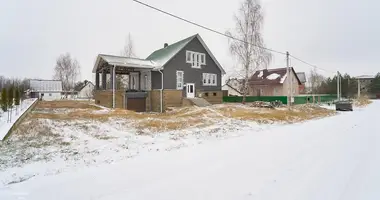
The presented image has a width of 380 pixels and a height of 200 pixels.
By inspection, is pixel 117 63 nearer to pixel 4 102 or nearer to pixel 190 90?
pixel 4 102

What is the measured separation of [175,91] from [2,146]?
1600cm

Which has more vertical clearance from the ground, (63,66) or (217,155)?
(63,66)

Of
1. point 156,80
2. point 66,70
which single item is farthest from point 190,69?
point 66,70

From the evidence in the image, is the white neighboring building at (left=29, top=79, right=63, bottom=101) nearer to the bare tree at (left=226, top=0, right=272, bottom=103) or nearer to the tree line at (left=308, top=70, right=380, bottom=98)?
the bare tree at (left=226, top=0, right=272, bottom=103)

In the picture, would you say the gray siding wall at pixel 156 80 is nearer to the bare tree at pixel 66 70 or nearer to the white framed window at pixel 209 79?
the white framed window at pixel 209 79

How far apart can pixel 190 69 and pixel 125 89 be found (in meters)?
7.11

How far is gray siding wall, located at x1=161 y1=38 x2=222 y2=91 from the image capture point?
22.7 m

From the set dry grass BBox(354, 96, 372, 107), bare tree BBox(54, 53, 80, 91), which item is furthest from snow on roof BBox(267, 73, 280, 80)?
bare tree BBox(54, 53, 80, 91)

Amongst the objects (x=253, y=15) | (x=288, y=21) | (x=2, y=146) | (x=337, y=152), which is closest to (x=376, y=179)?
(x=337, y=152)

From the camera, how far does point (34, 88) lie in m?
51.9

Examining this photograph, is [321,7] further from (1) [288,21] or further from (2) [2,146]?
(2) [2,146]

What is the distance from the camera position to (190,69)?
Result: 81.0 feet

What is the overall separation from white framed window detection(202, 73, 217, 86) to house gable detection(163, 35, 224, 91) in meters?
0.32

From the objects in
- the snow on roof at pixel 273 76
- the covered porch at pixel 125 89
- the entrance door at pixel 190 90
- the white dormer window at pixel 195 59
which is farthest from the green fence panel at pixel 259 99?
the covered porch at pixel 125 89
